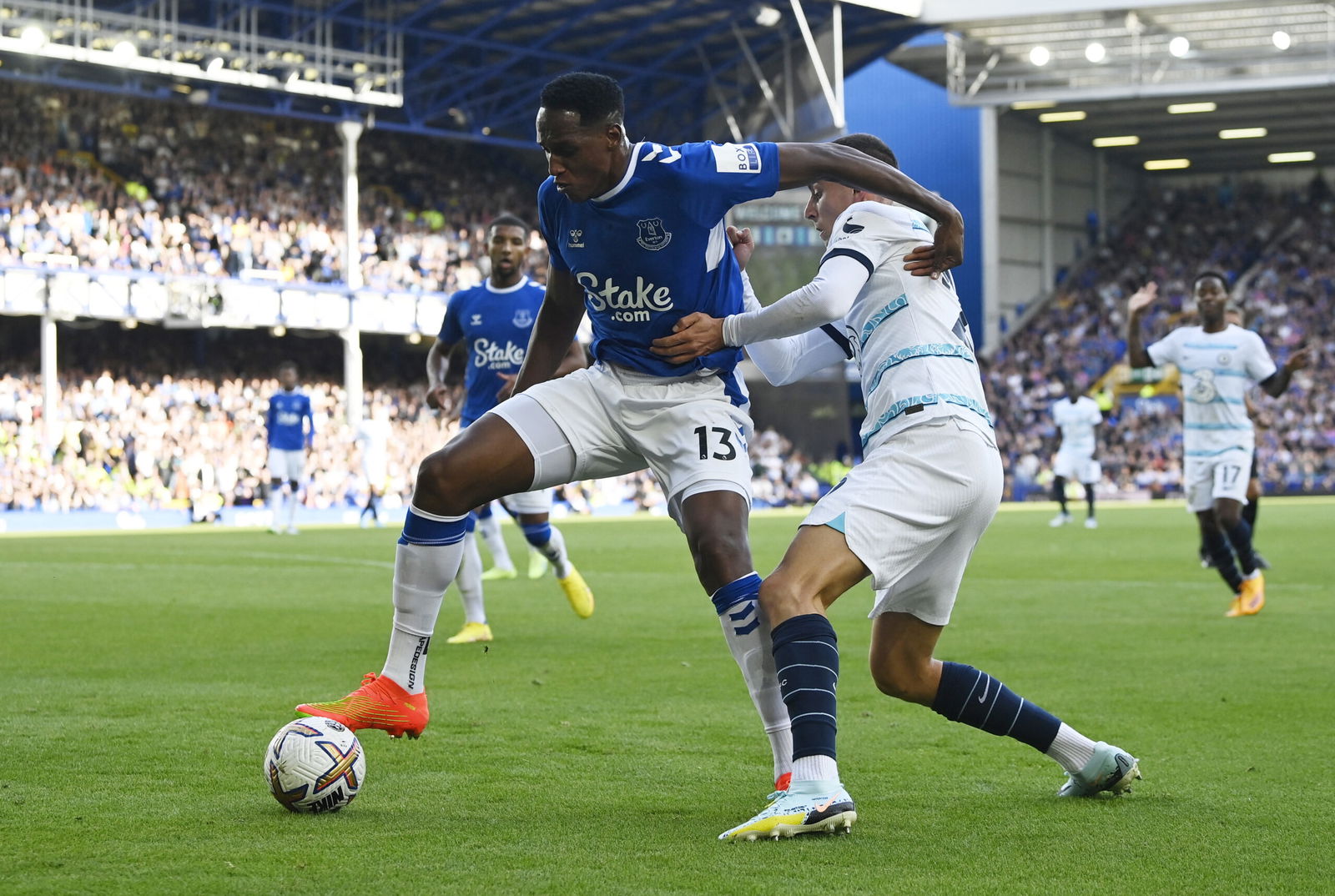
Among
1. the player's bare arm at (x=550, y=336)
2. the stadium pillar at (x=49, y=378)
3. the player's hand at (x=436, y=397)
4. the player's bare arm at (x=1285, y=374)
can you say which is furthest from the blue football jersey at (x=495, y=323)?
the stadium pillar at (x=49, y=378)

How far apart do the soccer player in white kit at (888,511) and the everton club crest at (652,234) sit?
0.96 ft

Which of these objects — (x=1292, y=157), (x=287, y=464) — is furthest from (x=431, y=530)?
(x=1292, y=157)

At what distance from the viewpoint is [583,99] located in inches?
192

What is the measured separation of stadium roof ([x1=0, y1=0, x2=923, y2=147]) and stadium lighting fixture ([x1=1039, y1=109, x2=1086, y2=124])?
7.30m

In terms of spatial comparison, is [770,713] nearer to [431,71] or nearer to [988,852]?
[988,852]

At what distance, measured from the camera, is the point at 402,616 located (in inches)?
205

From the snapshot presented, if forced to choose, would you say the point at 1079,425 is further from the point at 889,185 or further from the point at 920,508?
the point at 920,508

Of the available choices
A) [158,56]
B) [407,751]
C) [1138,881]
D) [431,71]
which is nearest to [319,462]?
[158,56]

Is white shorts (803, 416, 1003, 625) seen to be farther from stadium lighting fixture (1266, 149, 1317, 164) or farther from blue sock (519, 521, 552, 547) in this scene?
stadium lighting fixture (1266, 149, 1317, 164)

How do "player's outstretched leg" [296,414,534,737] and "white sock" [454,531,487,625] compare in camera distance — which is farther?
"white sock" [454,531,487,625]

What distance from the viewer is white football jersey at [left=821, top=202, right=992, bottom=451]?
15.3ft

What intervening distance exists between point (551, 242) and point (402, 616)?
1.34m

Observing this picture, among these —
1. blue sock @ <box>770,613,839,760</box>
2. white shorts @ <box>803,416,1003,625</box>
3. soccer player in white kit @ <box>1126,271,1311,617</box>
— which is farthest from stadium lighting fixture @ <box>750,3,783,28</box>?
blue sock @ <box>770,613,839,760</box>

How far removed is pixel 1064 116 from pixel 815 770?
1811 inches
